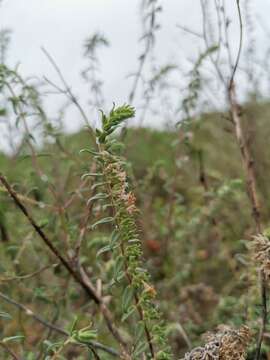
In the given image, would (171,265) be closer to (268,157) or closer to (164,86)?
(164,86)

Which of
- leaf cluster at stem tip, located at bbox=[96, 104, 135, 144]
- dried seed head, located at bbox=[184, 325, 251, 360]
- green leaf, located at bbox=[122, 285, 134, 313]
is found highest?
leaf cluster at stem tip, located at bbox=[96, 104, 135, 144]

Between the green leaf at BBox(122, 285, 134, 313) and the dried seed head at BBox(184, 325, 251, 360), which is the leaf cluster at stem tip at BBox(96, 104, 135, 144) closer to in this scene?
the green leaf at BBox(122, 285, 134, 313)

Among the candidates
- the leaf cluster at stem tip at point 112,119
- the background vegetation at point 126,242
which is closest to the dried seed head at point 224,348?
the background vegetation at point 126,242

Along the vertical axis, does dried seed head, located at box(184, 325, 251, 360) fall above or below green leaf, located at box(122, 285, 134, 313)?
below

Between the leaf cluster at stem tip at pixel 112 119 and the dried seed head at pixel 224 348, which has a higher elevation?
the leaf cluster at stem tip at pixel 112 119

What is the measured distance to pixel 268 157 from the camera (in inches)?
158

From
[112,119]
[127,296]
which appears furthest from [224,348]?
[112,119]

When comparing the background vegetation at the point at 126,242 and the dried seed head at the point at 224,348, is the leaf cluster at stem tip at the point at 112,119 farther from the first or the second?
the dried seed head at the point at 224,348

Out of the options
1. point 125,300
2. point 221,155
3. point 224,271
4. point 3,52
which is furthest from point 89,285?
point 221,155

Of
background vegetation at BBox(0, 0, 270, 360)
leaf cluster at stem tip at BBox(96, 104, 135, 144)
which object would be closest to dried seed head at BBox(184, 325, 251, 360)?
background vegetation at BBox(0, 0, 270, 360)

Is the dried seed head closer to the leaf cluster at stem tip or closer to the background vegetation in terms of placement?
the background vegetation

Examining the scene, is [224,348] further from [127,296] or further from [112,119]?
[112,119]

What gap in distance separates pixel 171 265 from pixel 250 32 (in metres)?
1.10

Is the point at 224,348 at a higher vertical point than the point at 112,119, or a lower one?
lower
